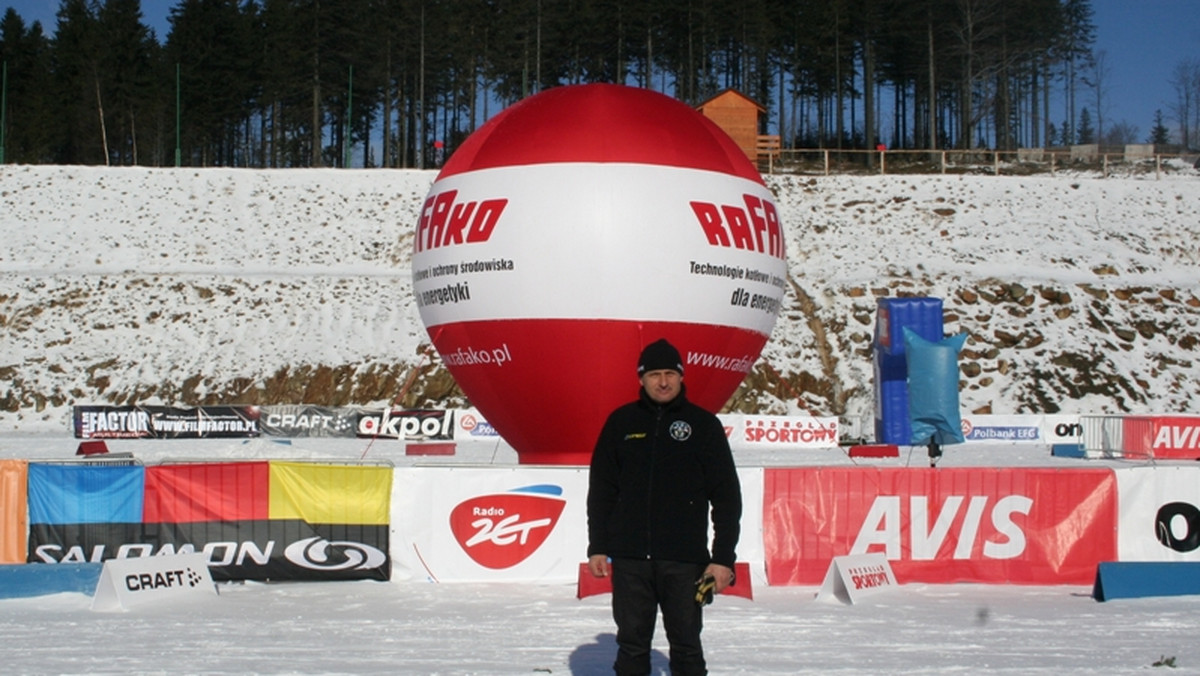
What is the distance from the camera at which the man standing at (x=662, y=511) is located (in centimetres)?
628

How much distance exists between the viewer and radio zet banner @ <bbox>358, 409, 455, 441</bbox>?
36250 mm

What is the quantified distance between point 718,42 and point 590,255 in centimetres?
6737

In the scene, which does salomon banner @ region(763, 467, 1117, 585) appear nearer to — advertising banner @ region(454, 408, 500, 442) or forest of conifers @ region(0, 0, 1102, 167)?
advertising banner @ region(454, 408, 500, 442)

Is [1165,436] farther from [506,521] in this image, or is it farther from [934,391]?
[506,521]

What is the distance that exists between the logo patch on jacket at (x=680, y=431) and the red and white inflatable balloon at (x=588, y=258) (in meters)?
7.34

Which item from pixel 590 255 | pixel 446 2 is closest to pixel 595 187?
pixel 590 255

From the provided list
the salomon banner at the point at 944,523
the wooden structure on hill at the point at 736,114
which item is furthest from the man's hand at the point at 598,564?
the wooden structure on hill at the point at 736,114

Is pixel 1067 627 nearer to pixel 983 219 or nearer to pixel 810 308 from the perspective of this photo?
pixel 810 308

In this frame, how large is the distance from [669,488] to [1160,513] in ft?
30.9

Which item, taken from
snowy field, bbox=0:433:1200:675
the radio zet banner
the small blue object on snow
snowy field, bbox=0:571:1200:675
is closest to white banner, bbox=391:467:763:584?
snowy field, bbox=0:433:1200:675

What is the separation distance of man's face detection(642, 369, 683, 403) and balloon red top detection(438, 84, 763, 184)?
7916mm

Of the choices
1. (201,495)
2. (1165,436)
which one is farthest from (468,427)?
(201,495)

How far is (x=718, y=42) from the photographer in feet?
256

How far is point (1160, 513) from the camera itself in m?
13.5
